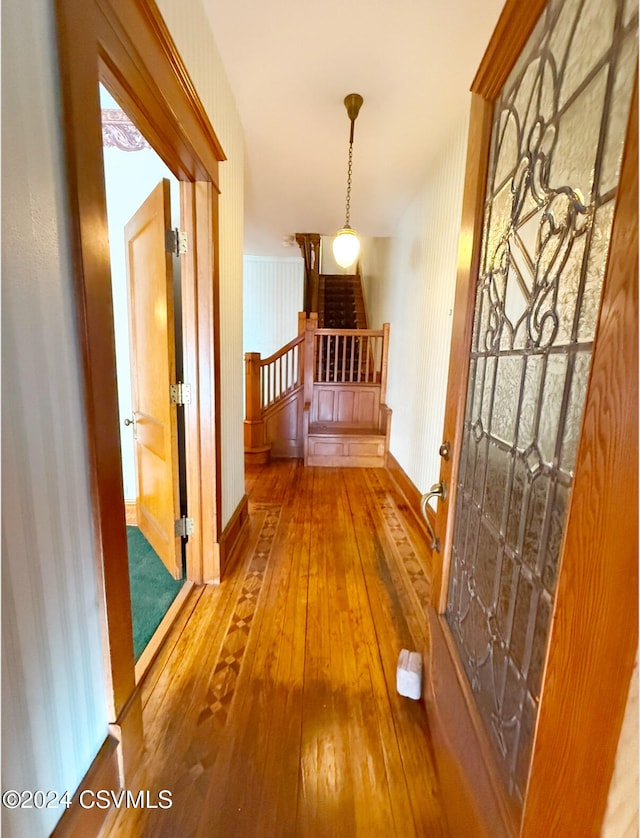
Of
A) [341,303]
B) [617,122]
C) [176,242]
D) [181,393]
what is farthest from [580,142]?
[341,303]

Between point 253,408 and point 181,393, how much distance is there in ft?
8.16

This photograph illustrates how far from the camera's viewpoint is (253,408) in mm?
4332

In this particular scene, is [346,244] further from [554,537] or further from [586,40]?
[554,537]

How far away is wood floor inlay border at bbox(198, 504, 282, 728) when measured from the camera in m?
1.28

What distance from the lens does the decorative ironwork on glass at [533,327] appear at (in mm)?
587

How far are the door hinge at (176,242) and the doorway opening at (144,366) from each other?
0.02 meters

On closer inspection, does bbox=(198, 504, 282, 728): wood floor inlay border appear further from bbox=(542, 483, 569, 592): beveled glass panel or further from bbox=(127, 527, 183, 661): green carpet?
bbox=(542, 483, 569, 592): beveled glass panel

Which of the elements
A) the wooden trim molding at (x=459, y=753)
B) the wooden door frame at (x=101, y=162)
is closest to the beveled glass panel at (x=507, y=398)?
the wooden trim molding at (x=459, y=753)

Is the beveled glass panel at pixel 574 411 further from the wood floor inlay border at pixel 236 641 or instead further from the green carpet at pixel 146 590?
the green carpet at pixel 146 590

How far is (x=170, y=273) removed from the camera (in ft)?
5.69

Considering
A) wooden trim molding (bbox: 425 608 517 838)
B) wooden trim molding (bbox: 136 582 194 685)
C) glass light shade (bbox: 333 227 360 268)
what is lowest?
wooden trim molding (bbox: 136 582 194 685)

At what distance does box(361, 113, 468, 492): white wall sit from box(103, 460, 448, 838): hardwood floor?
3.45 ft

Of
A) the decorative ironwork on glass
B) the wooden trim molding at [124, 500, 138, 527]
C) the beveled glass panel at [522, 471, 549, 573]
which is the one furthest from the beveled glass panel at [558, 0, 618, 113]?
the wooden trim molding at [124, 500, 138, 527]

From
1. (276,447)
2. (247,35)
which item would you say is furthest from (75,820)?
(276,447)
